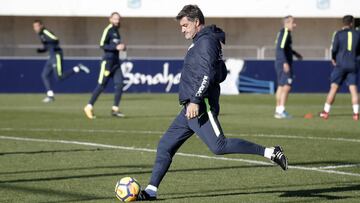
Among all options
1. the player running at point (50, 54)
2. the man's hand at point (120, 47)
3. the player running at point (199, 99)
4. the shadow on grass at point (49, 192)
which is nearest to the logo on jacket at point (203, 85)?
the player running at point (199, 99)

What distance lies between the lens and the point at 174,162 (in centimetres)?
1342

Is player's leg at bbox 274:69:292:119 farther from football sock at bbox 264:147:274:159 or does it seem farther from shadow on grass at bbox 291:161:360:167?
football sock at bbox 264:147:274:159

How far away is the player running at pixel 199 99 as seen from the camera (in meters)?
9.77

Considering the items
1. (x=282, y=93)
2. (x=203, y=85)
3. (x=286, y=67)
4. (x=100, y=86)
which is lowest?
(x=282, y=93)

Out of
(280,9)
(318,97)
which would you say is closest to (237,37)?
(280,9)

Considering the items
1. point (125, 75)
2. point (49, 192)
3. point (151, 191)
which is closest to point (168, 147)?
point (151, 191)

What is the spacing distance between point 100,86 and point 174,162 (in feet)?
27.5

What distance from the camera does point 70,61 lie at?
33906mm

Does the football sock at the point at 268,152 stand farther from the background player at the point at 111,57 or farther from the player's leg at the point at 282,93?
the player's leg at the point at 282,93

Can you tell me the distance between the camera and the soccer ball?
9891 millimetres

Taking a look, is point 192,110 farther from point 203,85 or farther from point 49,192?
point 49,192

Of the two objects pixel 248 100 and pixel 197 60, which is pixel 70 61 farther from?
pixel 197 60

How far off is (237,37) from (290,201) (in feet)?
108

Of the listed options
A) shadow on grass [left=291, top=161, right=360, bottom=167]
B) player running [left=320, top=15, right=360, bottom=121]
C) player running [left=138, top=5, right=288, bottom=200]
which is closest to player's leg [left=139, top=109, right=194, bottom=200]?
player running [left=138, top=5, right=288, bottom=200]
